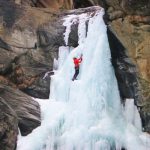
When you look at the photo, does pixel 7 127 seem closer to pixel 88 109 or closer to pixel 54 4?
pixel 88 109

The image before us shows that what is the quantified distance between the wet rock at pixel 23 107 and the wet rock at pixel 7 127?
0.45m

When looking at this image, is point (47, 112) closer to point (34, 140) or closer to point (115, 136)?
point (34, 140)

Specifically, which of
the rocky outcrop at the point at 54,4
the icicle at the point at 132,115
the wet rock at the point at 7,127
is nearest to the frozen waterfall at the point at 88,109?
the icicle at the point at 132,115

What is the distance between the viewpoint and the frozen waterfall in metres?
15.8

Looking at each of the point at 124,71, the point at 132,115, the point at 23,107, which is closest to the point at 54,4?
the point at 124,71

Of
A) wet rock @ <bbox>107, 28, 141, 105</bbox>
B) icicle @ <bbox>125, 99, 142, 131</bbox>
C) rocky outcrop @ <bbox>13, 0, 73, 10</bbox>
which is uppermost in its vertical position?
rocky outcrop @ <bbox>13, 0, 73, 10</bbox>

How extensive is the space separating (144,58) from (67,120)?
149 inches

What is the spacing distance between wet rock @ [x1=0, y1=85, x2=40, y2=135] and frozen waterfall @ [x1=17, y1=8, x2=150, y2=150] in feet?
0.99

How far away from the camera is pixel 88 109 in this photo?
1686cm

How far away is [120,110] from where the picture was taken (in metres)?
17.3

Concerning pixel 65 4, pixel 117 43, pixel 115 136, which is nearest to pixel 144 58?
pixel 117 43

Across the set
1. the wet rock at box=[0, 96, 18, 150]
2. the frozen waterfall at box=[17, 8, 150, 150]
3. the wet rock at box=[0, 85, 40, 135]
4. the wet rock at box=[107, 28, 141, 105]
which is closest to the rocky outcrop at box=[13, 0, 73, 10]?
the frozen waterfall at box=[17, 8, 150, 150]

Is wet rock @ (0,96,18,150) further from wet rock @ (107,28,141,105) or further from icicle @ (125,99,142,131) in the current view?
wet rock @ (107,28,141,105)

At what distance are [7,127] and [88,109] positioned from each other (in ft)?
10.5
